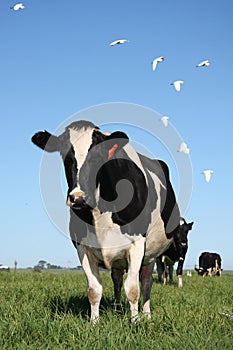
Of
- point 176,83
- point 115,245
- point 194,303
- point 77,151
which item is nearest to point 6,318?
point 115,245

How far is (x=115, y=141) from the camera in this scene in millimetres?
6879

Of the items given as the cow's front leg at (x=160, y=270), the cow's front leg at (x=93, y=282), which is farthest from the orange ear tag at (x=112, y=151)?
the cow's front leg at (x=160, y=270)

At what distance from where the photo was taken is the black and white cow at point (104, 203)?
6531 millimetres

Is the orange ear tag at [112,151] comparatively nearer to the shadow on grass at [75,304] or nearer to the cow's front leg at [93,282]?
the cow's front leg at [93,282]

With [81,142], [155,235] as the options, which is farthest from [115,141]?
[155,235]

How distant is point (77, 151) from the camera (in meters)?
6.46

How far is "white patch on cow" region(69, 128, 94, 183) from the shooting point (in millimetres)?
6414

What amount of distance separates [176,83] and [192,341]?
1030cm

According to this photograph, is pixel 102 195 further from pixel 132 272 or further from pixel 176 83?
pixel 176 83

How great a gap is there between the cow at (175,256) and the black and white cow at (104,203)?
1123 centimetres

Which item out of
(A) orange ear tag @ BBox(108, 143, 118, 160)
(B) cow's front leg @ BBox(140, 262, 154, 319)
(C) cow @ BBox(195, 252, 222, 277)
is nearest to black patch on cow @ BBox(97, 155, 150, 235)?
(A) orange ear tag @ BBox(108, 143, 118, 160)

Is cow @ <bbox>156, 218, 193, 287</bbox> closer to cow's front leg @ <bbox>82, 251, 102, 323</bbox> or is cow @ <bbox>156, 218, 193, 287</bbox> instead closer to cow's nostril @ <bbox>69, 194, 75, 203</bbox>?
cow's front leg @ <bbox>82, 251, 102, 323</bbox>

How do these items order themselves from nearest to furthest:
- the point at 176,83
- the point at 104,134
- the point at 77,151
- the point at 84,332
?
the point at 84,332 < the point at 77,151 < the point at 104,134 < the point at 176,83

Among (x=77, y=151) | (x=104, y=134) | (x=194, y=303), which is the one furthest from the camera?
(x=194, y=303)
